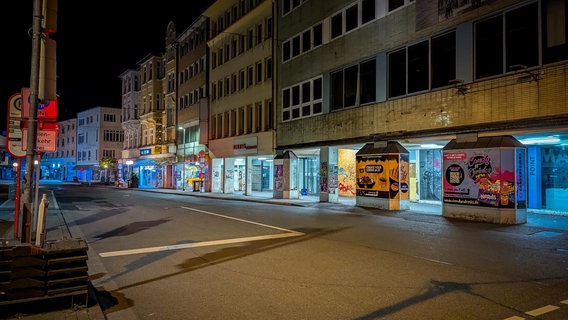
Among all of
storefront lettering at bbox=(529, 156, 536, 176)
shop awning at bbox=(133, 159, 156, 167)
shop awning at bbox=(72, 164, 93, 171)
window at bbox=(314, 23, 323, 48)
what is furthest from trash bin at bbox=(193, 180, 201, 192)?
shop awning at bbox=(72, 164, 93, 171)

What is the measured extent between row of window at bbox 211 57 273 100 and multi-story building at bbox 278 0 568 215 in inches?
101

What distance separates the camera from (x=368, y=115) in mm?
20641

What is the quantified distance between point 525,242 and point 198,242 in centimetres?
841

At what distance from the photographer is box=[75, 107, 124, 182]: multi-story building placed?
71625mm

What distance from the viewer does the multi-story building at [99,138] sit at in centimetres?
7162

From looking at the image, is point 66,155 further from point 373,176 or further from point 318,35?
point 373,176

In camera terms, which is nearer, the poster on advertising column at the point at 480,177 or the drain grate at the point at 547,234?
the drain grate at the point at 547,234

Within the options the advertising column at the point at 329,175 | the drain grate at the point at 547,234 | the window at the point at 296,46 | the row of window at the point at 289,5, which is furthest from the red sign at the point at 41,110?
the row of window at the point at 289,5

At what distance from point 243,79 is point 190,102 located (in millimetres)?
11206

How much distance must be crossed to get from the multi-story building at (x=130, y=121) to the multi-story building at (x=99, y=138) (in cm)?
1308

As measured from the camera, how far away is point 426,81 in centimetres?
1769

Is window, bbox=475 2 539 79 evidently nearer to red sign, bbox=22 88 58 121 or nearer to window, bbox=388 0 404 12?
window, bbox=388 0 404 12

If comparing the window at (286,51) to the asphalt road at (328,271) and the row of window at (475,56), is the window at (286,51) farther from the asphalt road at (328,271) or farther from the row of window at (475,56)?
the asphalt road at (328,271)

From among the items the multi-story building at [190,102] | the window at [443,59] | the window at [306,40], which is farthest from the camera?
the multi-story building at [190,102]
